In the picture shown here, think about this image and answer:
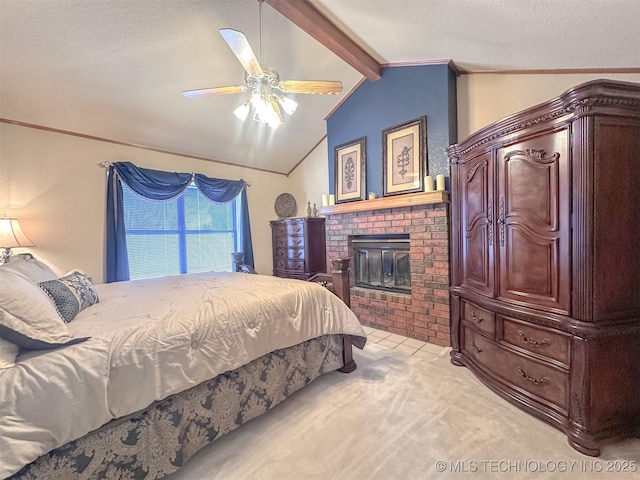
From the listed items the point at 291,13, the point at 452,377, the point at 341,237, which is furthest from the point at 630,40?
the point at 341,237

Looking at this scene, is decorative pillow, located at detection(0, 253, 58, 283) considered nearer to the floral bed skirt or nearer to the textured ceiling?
the floral bed skirt

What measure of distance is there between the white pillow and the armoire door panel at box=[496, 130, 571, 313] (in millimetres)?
2501

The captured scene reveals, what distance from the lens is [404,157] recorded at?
10.2 ft

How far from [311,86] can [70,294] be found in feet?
6.60

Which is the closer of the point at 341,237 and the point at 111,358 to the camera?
the point at 111,358

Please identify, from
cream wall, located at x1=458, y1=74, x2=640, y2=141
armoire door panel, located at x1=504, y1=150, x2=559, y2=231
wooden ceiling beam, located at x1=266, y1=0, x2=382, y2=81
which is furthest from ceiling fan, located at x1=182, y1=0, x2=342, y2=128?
cream wall, located at x1=458, y1=74, x2=640, y2=141

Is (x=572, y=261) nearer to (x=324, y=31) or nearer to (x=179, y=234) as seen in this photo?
(x=324, y=31)

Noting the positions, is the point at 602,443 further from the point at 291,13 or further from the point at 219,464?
the point at 291,13

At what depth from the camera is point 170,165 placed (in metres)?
3.95

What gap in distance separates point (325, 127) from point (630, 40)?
3209 millimetres

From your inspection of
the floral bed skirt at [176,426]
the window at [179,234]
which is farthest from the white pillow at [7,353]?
the window at [179,234]

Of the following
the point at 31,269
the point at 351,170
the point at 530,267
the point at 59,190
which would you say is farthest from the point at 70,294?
the point at 351,170

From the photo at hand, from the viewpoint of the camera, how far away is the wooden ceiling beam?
2.07m

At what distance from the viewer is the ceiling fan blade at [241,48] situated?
1.55m
